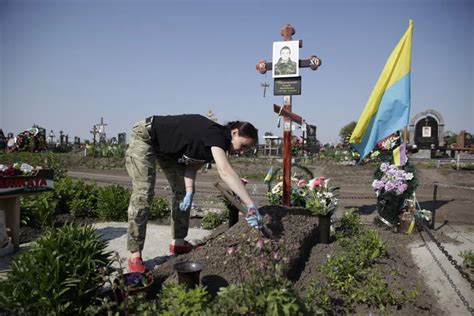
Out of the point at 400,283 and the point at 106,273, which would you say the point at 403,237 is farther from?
the point at 106,273

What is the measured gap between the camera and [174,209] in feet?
12.8

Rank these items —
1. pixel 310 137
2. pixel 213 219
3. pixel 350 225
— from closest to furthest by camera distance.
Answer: pixel 350 225
pixel 213 219
pixel 310 137

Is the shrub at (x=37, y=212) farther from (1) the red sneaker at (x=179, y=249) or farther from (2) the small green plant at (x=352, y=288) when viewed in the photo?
(2) the small green plant at (x=352, y=288)

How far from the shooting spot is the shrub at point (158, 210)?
5.94m

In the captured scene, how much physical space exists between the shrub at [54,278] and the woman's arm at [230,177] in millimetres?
1156

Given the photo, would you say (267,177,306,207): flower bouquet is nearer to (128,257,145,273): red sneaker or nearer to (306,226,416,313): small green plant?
(306,226,416,313): small green plant

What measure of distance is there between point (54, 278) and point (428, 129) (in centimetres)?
2833

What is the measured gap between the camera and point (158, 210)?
19.7ft

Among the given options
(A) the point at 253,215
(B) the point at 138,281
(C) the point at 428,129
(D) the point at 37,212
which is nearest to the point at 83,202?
(D) the point at 37,212

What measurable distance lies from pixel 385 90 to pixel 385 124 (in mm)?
558

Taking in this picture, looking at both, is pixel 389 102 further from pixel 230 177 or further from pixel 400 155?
pixel 230 177

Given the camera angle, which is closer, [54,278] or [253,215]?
[54,278]

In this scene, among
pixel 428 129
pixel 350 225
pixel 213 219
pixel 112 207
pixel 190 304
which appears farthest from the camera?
pixel 428 129

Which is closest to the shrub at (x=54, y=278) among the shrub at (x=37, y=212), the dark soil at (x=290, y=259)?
the dark soil at (x=290, y=259)
